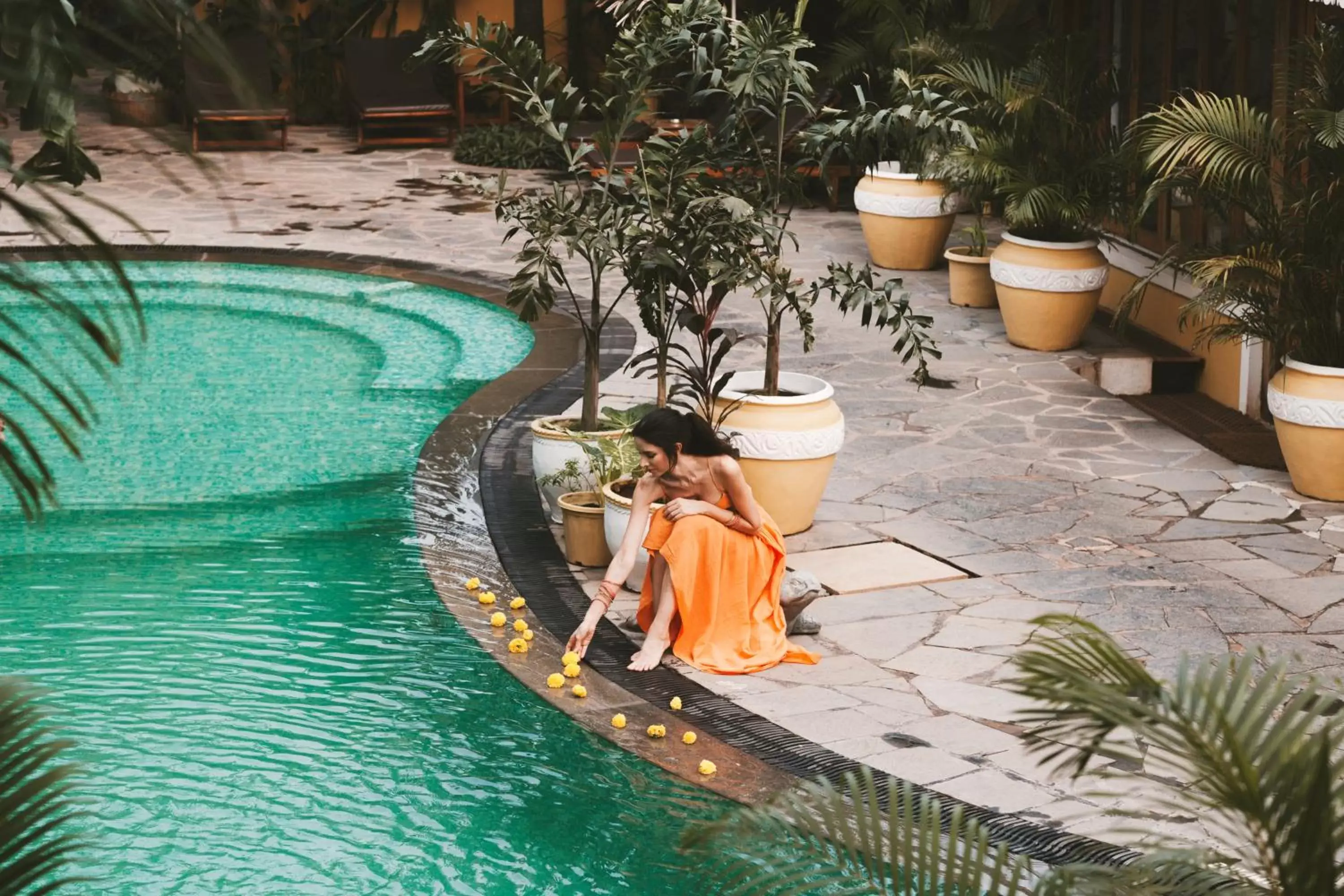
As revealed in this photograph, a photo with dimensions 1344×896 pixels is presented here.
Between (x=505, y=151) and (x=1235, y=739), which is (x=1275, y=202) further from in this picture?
(x=505, y=151)

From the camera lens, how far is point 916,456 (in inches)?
343

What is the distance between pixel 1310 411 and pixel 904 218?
5.72 metres

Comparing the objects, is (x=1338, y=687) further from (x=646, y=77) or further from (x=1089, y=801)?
(x=646, y=77)

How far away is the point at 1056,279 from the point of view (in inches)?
416

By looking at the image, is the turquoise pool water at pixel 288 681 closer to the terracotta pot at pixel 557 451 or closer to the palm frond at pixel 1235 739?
the terracotta pot at pixel 557 451

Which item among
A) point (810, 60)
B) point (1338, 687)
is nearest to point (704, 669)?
point (1338, 687)

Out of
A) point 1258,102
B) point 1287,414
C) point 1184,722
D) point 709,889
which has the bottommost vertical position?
point 709,889

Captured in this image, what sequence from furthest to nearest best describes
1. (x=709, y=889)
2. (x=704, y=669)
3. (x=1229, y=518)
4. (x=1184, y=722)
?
(x=1229, y=518)
(x=704, y=669)
(x=709, y=889)
(x=1184, y=722)

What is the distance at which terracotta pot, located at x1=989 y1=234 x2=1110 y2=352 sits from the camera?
1058 cm

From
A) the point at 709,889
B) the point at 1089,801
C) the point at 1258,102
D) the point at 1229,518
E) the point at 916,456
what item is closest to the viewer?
the point at 709,889

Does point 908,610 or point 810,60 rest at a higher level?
point 810,60

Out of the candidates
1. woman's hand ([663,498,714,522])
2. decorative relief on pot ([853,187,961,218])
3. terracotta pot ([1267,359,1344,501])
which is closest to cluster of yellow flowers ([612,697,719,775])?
woman's hand ([663,498,714,522])

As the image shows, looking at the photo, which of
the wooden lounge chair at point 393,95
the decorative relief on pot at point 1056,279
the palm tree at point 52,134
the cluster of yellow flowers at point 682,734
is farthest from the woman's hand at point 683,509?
the wooden lounge chair at point 393,95

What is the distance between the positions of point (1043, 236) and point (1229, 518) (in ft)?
11.9
